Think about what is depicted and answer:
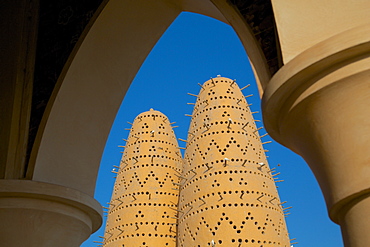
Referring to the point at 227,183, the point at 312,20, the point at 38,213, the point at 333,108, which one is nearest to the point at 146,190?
the point at 227,183

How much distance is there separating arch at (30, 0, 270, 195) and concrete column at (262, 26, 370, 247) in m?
2.51

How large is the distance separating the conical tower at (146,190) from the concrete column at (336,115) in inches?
657

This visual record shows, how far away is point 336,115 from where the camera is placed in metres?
2.88

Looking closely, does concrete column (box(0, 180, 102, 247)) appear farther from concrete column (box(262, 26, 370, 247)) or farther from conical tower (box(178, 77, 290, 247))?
conical tower (box(178, 77, 290, 247))

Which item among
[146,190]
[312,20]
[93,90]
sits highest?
[146,190]

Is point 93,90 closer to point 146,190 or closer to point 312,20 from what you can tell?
point 312,20

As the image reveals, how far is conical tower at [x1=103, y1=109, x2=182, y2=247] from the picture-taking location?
798 inches

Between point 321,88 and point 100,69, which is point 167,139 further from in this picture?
point 321,88

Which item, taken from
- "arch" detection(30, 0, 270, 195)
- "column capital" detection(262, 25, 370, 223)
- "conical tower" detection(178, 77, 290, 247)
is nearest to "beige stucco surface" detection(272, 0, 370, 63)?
"column capital" detection(262, 25, 370, 223)

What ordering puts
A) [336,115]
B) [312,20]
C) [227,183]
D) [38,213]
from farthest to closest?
1. [227,183]
2. [38,213]
3. [312,20]
4. [336,115]

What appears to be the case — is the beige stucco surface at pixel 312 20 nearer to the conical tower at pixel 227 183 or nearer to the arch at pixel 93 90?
the arch at pixel 93 90

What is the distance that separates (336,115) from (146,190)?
1859 cm

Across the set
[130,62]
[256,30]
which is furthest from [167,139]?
[256,30]

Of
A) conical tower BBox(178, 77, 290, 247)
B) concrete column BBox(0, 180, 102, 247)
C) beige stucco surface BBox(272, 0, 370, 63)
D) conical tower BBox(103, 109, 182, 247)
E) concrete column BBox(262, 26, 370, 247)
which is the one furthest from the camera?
conical tower BBox(103, 109, 182, 247)
